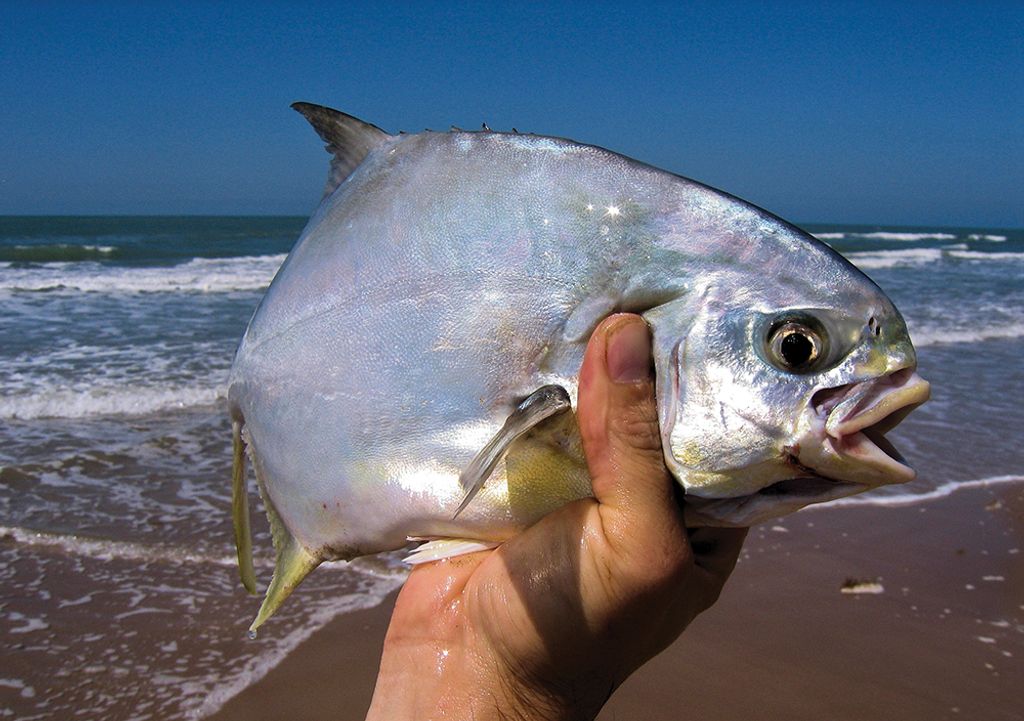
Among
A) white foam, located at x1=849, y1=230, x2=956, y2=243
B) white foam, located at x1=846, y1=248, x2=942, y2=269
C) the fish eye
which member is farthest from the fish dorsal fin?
white foam, located at x1=849, y1=230, x2=956, y2=243

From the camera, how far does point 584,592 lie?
1.71 meters

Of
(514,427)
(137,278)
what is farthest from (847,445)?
(137,278)

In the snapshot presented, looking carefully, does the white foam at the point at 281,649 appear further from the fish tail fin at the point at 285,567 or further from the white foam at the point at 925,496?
the white foam at the point at 925,496

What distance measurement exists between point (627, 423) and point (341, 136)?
1139mm

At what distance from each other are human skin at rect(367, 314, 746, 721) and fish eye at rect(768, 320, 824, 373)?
0.24 metres

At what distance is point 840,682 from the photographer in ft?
12.0

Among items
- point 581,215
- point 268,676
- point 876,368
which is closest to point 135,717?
point 268,676

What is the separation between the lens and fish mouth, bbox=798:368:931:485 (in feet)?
4.68

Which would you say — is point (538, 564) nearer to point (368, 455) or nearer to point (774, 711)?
point (368, 455)

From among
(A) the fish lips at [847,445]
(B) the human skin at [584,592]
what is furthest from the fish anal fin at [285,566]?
(A) the fish lips at [847,445]

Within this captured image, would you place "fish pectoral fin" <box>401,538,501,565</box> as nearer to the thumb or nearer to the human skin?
the human skin

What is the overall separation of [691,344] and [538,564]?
578mm

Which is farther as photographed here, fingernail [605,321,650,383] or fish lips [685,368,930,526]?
fingernail [605,321,650,383]

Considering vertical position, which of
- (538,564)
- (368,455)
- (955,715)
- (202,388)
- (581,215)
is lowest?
(955,715)
